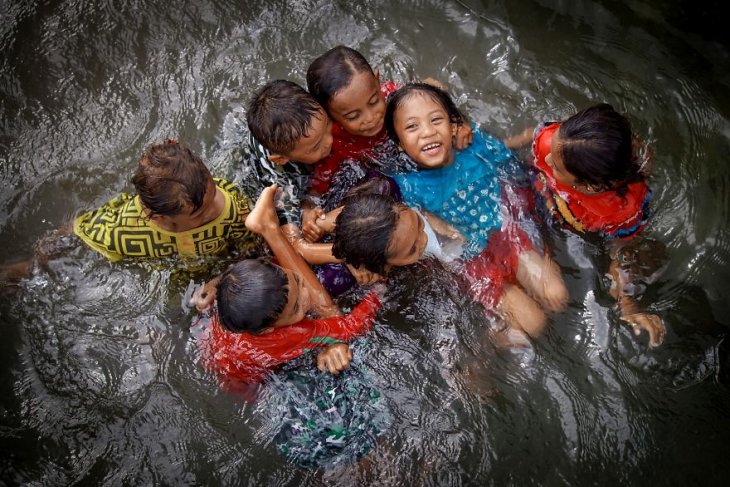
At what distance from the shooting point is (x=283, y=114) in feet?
9.18

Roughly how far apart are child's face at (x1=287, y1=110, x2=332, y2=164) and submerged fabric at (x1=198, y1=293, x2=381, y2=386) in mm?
831

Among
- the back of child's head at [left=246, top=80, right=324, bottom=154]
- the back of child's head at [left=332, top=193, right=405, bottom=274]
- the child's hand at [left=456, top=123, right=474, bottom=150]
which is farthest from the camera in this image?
the child's hand at [left=456, top=123, right=474, bottom=150]

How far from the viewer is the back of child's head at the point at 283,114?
280cm

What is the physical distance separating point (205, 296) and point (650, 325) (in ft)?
7.88

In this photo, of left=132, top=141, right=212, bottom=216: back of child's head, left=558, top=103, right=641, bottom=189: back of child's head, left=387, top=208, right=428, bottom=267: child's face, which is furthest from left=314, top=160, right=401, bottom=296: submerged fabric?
left=558, top=103, right=641, bottom=189: back of child's head

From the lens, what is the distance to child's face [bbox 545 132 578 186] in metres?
2.77

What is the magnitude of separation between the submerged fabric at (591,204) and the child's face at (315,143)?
115 cm

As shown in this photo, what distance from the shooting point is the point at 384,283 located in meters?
3.22

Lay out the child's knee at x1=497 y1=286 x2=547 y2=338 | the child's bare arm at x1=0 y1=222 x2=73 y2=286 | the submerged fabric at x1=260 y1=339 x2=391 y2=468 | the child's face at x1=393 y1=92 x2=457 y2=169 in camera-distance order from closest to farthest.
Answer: the submerged fabric at x1=260 y1=339 x2=391 y2=468 < the child's face at x1=393 y1=92 x2=457 y2=169 < the child's knee at x1=497 y1=286 x2=547 y2=338 < the child's bare arm at x1=0 y1=222 x2=73 y2=286

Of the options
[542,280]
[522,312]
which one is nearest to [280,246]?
[522,312]

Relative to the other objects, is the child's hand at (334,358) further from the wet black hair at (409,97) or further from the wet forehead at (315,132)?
the wet black hair at (409,97)

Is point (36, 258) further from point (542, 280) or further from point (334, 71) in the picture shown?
point (542, 280)

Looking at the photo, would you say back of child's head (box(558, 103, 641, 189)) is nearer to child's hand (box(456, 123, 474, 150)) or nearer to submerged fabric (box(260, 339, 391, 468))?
child's hand (box(456, 123, 474, 150))

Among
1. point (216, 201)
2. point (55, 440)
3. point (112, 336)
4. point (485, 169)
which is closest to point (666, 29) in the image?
point (485, 169)
